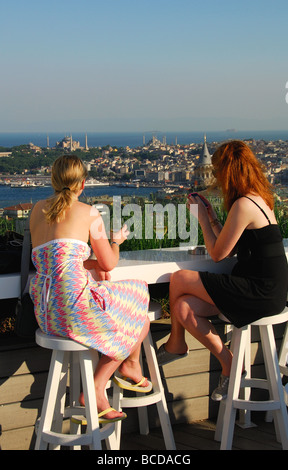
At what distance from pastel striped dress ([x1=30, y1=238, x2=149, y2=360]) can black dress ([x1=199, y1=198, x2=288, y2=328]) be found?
1.33ft

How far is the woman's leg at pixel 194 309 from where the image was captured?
2344mm

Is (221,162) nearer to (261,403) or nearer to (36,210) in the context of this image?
(36,210)

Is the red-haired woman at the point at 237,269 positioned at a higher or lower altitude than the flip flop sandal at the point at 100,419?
higher

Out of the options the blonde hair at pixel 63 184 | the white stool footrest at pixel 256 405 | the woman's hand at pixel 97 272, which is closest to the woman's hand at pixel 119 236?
the woman's hand at pixel 97 272

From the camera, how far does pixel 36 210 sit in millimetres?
2186

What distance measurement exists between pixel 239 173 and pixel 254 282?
18.4 inches

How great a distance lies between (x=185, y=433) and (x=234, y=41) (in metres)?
21.9

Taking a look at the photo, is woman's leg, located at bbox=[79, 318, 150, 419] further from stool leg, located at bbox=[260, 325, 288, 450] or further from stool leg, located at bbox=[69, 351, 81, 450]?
→ stool leg, located at bbox=[260, 325, 288, 450]

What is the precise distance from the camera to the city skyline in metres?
17.3

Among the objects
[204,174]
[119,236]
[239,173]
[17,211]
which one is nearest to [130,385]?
[119,236]

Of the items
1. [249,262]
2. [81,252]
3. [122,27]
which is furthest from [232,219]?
[122,27]

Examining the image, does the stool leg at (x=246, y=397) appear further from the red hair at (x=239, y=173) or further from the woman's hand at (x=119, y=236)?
the woman's hand at (x=119, y=236)

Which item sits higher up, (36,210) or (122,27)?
(122,27)

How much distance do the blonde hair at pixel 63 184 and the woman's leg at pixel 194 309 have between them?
595 millimetres
